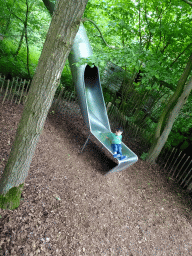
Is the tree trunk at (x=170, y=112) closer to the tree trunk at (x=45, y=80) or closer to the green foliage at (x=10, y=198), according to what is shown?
the tree trunk at (x=45, y=80)

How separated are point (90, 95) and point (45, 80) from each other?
446 cm

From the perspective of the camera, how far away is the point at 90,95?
20.5 feet

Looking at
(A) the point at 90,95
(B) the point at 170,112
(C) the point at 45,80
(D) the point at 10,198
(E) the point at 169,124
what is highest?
(C) the point at 45,80

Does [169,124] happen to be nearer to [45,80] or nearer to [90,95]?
[90,95]

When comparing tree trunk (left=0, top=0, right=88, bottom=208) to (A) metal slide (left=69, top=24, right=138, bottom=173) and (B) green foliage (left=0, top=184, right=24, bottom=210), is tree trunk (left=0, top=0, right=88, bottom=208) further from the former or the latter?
(A) metal slide (left=69, top=24, right=138, bottom=173)

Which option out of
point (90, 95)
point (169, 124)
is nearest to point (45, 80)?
point (90, 95)

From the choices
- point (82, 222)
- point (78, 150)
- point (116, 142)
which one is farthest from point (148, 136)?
point (82, 222)

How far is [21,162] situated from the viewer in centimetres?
228

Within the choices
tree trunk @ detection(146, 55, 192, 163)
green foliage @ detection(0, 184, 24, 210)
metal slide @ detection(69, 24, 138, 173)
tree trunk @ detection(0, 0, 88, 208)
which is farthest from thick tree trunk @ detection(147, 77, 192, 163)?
green foliage @ detection(0, 184, 24, 210)

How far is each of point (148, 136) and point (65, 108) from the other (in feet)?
11.5

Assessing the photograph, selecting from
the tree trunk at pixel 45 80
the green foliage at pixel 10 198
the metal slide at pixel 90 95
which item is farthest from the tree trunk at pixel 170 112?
the green foliage at pixel 10 198

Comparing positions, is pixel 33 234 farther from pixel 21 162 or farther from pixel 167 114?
pixel 167 114

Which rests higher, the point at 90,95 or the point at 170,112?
the point at 170,112

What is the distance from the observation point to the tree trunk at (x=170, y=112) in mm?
4973
